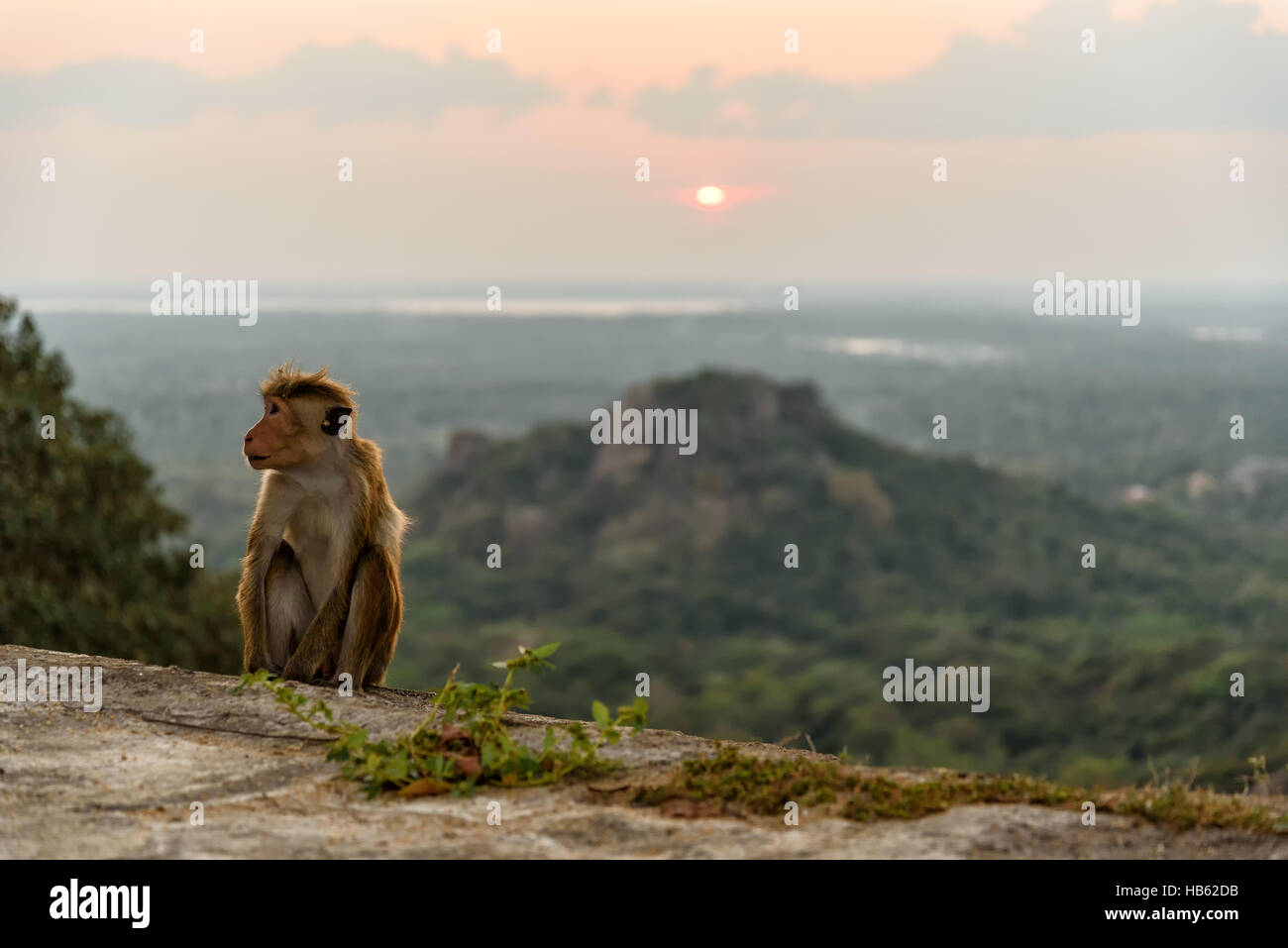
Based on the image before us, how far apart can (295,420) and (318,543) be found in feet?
2.54

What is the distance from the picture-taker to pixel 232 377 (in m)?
87.5

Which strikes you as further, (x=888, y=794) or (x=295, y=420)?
(x=295, y=420)

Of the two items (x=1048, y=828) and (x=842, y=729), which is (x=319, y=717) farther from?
(x=842, y=729)

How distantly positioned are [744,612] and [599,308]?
74.2 m

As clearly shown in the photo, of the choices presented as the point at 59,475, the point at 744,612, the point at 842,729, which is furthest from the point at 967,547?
the point at 59,475

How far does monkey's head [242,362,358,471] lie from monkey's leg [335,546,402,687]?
0.66 metres

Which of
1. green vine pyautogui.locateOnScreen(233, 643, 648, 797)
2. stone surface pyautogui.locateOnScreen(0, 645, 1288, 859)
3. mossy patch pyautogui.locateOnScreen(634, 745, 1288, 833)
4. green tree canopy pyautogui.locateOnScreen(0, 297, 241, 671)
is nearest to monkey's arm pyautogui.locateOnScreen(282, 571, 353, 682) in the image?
stone surface pyautogui.locateOnScreen(0, 645, 1288, 859)

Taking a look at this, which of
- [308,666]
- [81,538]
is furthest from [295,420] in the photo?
[81,538]

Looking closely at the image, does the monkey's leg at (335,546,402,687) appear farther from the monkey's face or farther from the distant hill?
the distant hill

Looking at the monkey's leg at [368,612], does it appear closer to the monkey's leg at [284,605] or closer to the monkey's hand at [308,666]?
the monkey's hand at [308,666]

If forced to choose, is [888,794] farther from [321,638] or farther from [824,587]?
[824,587]

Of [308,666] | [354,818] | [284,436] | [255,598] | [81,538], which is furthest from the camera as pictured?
[81,538]

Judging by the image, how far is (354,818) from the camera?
246 inches

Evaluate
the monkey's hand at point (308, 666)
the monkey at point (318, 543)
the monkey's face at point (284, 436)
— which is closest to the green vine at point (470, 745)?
the monkey's hand at point (308, 666)
